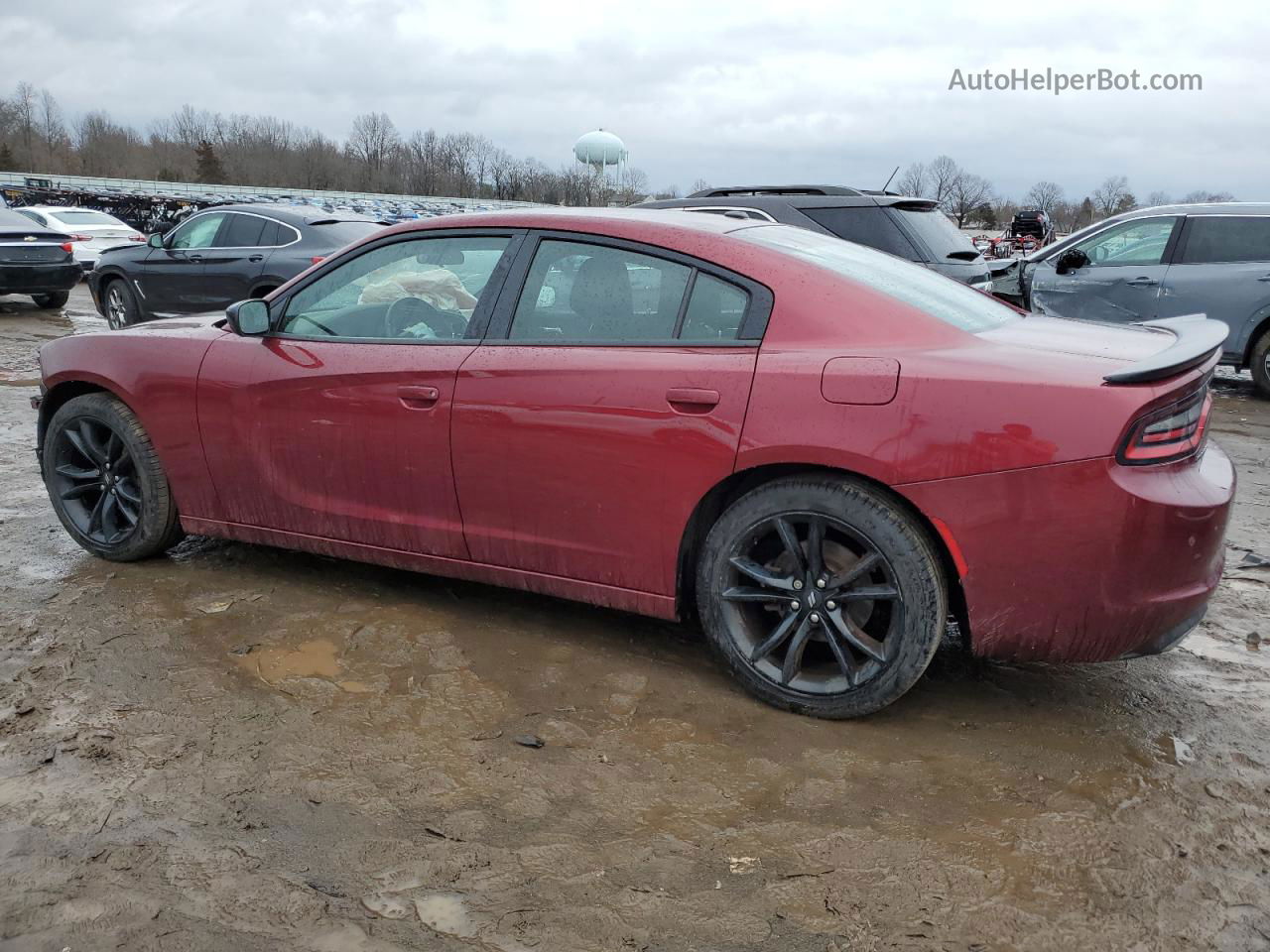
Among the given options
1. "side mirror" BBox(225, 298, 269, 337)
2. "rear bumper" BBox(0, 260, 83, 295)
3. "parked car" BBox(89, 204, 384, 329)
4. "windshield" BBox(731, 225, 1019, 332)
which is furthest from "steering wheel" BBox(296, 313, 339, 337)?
"rear bumper" BBox(0, 260, 83, 295)

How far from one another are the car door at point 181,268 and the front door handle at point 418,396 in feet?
28.1

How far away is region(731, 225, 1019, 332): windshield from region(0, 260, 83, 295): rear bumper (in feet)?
45.5

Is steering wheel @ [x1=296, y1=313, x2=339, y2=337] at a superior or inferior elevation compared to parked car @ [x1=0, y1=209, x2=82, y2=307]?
superior

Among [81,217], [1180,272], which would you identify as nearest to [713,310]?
[1180,272]

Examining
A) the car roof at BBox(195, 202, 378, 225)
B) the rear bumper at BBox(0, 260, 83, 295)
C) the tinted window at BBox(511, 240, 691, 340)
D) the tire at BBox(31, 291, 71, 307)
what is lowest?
the tire at BBox(31, 291, 71, 307)

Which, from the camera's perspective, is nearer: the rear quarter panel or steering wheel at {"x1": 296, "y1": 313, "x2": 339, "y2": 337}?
steering wheel at {"x1": 296, "y1": 313, "x2": 339, "y2": 337}

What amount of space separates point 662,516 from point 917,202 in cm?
656

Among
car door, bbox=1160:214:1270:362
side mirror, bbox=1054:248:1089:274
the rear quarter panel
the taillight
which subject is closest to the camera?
the taillight

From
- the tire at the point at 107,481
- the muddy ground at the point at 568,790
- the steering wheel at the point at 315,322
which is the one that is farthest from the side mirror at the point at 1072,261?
the tire at the point at 107,481

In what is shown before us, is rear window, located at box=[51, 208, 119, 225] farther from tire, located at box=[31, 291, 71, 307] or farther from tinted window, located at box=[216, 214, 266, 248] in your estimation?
tinted window, located at box=[216, 214, 266, 248]

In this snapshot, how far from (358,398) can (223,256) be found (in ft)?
27.0

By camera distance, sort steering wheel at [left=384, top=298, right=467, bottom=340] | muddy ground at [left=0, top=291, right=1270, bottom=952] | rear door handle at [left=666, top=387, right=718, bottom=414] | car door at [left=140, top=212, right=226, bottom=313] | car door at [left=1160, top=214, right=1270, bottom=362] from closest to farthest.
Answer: muddy ground at [left=0, top=291, right=1270, bottom=952] < rear door handle at [left=666, top=387, right=718, bottom=414] < steering wheel at [left=384, top=298, right=467, bottom=340] < car door at [left=1160, top=214, right=1270, bottom=362] < car door at [left=140, top=212, right=226, bottom=313]

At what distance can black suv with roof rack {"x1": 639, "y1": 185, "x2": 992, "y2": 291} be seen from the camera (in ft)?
28.4

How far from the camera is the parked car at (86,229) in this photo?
788 inches
